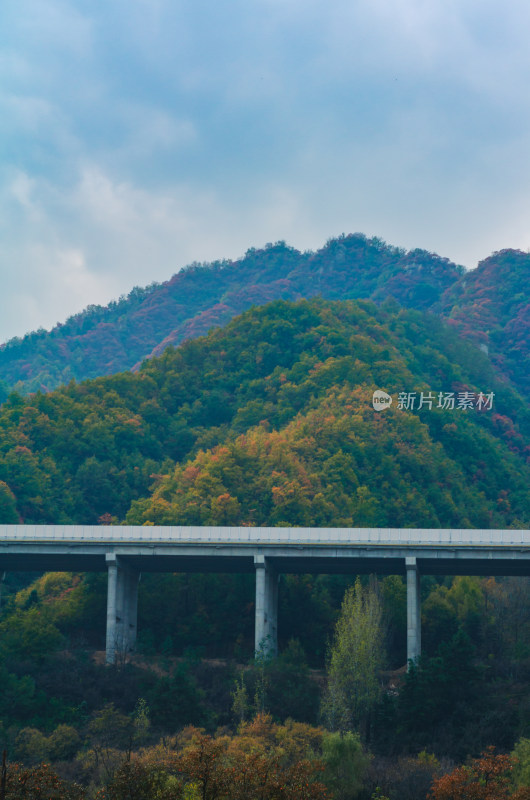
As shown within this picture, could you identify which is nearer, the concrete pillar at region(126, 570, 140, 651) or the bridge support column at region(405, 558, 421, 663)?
the bridge support column at region(405, 558, 421, 663)

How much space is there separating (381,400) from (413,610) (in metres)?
43.9

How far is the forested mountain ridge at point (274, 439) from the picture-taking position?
9281 cm

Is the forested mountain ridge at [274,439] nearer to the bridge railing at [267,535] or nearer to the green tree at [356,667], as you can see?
the bridge railing at [267,535]

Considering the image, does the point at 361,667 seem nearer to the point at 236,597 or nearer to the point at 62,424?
the point at 236,597

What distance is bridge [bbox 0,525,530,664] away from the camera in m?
68.9

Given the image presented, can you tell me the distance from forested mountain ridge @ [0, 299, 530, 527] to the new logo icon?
3.48ft

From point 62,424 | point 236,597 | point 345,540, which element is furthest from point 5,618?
point 62,424

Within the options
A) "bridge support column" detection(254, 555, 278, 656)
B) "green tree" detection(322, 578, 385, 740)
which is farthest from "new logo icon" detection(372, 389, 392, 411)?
"green tree" detection(322, 578, 385, 740)

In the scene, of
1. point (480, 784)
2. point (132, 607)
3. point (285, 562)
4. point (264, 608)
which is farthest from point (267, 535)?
point (480, 784)

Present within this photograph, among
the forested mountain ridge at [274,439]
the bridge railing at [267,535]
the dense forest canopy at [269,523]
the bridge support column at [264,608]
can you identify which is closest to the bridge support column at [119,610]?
the dense forest canopy at [269,523]

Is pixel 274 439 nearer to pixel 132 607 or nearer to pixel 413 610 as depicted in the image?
pixel 132 607

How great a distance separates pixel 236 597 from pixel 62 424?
110 feet

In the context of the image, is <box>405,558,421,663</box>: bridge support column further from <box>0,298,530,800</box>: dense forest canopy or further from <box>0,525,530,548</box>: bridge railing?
<box>0,298,530,800</box>: dense forest canopy

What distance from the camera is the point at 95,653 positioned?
72438mm
